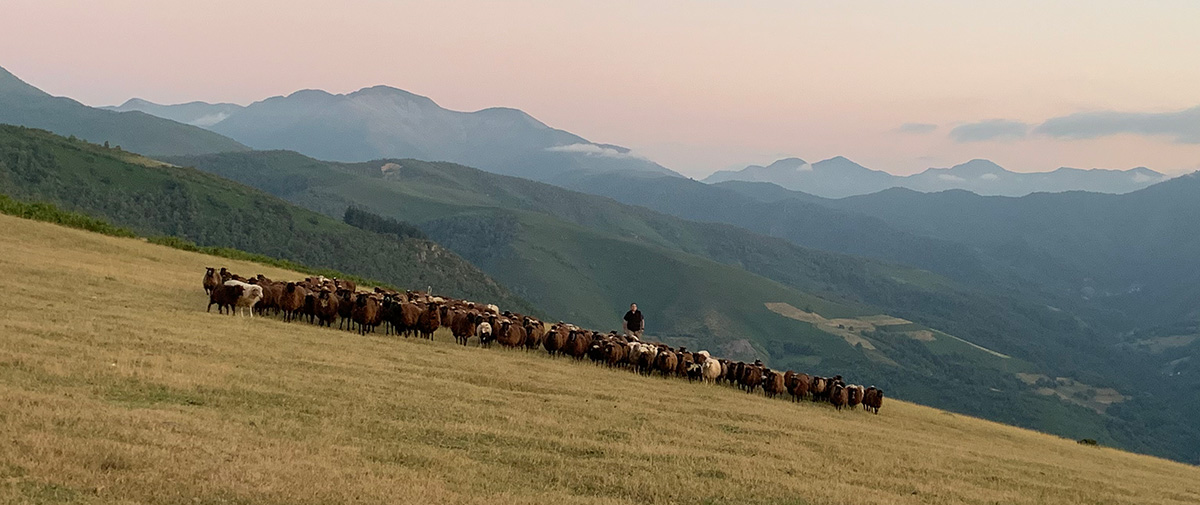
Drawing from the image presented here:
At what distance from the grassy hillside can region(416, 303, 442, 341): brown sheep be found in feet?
465

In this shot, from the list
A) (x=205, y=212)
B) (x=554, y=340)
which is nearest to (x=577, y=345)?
(x=554, y=340)

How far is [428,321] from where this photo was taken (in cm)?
2770

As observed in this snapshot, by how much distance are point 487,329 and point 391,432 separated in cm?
1524

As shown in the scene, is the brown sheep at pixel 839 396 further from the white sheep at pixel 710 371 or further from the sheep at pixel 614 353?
the sheep at pixel 614 353

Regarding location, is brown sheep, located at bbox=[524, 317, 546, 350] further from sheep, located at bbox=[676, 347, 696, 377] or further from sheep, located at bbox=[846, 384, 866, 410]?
sheep, located at bbox=[846, 384, 866, 410]

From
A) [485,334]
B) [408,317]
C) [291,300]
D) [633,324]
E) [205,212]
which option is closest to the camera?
[291,300]

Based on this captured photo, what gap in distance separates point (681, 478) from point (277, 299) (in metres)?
18.3

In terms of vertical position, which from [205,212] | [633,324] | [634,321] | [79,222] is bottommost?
[79,222]

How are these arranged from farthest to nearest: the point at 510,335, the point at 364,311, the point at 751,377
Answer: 1. the point at 751,377
2. the point at 510,335
3. the point at 364,311

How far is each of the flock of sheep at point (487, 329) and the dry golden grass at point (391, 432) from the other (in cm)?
141

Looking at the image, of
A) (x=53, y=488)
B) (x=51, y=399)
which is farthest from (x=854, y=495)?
(x=51, y=399)

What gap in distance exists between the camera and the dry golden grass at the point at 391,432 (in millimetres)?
9672

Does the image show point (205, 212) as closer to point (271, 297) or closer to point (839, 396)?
point (271, 297)

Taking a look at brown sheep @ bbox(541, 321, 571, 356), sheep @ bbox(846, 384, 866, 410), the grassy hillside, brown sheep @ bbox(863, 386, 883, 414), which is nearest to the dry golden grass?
brown sheep @ bbox(541, 321, 571, 356)
